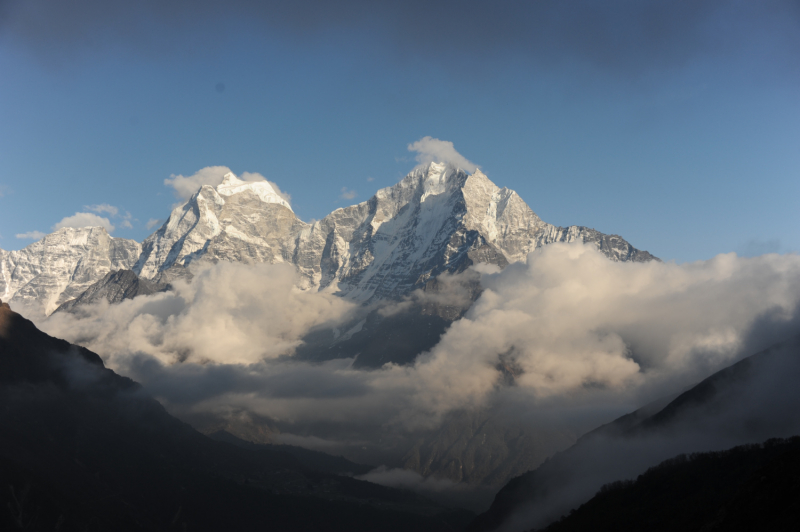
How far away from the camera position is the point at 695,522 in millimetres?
A: 133875

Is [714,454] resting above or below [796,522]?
above

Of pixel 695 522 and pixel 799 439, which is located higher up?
pixel 799 439

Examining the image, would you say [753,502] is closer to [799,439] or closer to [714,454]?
[799,439]

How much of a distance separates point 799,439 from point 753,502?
37853 mm

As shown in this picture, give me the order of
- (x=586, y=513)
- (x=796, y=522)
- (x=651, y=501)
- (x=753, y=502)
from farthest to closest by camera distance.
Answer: (x=586, y=513)
(x=651, y=501)
(x=753, y=502)
(x=796, y=522)

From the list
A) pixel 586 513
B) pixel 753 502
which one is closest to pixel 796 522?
pixel 753 502

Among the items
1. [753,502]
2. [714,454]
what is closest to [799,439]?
[714,454]

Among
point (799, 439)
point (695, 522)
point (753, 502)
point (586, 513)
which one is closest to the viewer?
point (753, 502)

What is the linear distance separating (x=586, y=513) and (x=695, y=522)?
45.4 meters

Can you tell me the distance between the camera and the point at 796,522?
100875 millimetres

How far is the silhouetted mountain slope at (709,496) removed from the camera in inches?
4397

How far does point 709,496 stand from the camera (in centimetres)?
14600

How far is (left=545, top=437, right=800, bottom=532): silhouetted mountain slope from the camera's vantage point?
11169 cm

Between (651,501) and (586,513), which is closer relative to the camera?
(651,501)
